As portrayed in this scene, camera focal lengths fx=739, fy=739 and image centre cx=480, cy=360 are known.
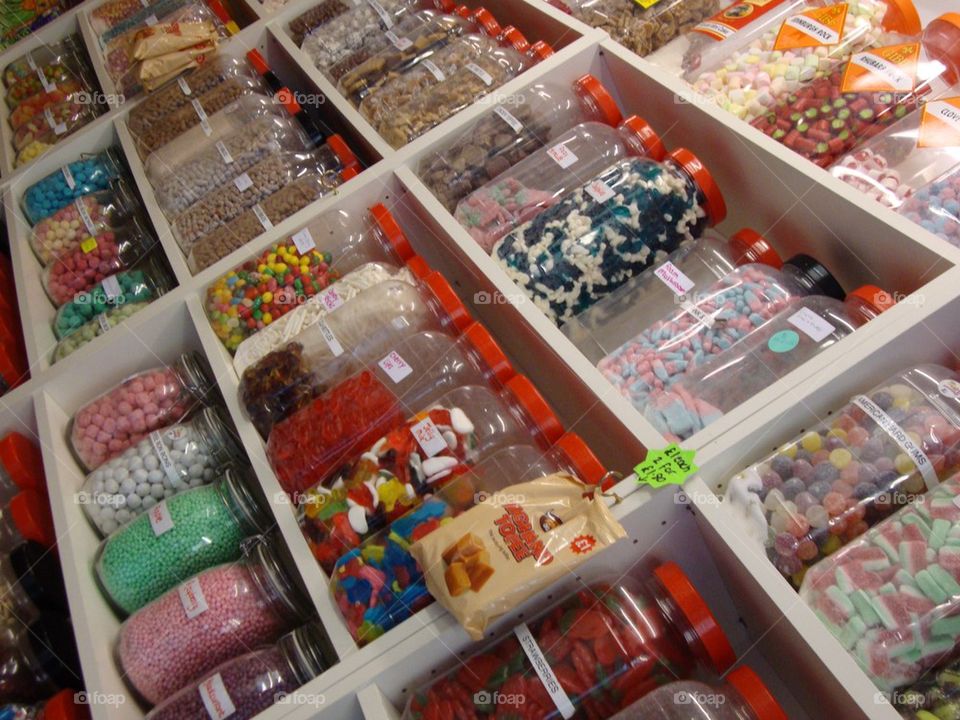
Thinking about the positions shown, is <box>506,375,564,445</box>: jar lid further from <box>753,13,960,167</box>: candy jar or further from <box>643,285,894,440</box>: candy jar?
<box>753,13,960,167</box>: candy jar

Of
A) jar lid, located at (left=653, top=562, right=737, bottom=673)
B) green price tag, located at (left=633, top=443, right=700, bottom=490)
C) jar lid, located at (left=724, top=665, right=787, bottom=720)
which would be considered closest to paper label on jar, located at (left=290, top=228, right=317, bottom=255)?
green price tag, located at (left=633, top=443, right=700, bottom=490)

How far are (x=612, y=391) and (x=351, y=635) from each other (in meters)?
0.50

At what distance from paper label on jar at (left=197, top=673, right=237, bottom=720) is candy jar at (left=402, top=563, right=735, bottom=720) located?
0.26 m

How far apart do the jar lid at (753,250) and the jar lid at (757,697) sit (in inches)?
26.7

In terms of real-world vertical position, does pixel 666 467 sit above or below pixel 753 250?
below

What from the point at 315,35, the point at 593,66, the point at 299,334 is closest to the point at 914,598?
the point at 299,334

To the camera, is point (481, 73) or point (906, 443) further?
point (481, 73)

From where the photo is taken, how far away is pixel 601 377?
1.11 m

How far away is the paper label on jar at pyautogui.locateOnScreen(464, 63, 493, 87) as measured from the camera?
1.64m

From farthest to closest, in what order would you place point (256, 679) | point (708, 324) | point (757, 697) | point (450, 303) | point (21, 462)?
point (21, 462) → point (450, 303) → point (708, 324) → point (256, 679) → point (757, 697)

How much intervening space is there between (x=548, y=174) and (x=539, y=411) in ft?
1.93

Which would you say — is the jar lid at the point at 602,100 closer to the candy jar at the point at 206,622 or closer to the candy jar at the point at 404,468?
the candy jar at the point at 404,468

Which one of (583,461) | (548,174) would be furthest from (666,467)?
(548,174)

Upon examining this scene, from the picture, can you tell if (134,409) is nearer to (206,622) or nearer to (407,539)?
(206,622)
